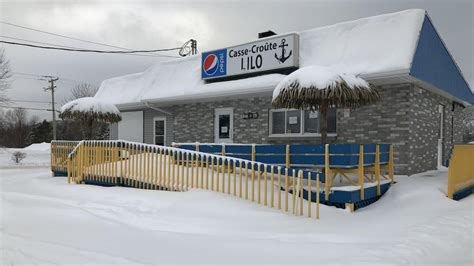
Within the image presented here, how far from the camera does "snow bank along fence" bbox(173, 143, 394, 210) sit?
23.0ft

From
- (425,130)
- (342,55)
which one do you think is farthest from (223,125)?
(425,130)

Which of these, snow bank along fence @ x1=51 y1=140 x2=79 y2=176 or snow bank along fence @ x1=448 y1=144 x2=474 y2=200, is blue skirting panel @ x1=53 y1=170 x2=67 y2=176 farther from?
A: snow bank along fence @ x1=448 y1=144 x2=474 y2=200

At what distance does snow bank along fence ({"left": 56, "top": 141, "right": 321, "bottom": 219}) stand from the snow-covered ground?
387 millimetres

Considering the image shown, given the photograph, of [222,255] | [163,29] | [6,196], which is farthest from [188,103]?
[222,255]

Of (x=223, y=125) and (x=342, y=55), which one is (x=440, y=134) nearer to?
(x=342, y=55)

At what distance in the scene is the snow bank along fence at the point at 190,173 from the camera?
6.85m

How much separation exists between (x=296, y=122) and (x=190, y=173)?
15.2 feet

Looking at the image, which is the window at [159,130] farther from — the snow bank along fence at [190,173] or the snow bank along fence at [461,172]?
the snow bank along fence at [461,172]

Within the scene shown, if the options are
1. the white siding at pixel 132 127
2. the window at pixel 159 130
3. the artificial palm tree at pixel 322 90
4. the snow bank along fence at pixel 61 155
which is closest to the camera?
the artificial palm tree at pixel 322 90

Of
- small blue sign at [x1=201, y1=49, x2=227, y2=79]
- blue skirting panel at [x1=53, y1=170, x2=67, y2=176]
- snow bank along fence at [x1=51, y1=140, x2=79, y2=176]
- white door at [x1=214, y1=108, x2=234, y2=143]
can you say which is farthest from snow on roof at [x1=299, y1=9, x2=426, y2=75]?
blue skirting panel at [x1=53, y1=170, x2=67, y2=176]

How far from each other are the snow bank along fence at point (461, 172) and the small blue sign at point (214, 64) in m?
7.76

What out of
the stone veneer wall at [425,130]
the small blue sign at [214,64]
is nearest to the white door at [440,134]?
the stone veneer wall at [425,130]

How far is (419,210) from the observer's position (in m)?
6.84

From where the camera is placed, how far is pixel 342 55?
1064 cm
